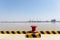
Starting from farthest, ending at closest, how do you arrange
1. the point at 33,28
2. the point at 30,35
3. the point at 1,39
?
1. the point at 33,28
2. the point at 30,35
3. the point at 1,39

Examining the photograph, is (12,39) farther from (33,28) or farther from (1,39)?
(33,28)

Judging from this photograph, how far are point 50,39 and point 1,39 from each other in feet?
7.78

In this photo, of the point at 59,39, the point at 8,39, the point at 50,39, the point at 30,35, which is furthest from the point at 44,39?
the point at 8,39

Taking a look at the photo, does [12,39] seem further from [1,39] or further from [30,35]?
[30,35]

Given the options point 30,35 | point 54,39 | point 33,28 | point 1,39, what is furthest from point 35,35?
point 1,39

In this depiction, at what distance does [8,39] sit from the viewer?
250 inches

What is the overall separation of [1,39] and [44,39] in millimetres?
2077

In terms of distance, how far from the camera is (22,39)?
636 centimetres

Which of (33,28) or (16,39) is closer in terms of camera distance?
(16,39)

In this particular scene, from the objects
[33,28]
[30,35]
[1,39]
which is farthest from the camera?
[33,28]

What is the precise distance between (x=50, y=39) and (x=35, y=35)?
1306 mm

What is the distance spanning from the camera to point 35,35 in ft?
24.9

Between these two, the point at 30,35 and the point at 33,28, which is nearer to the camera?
the point at 30,35

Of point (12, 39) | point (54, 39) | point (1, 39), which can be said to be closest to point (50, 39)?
point (54, 39)
